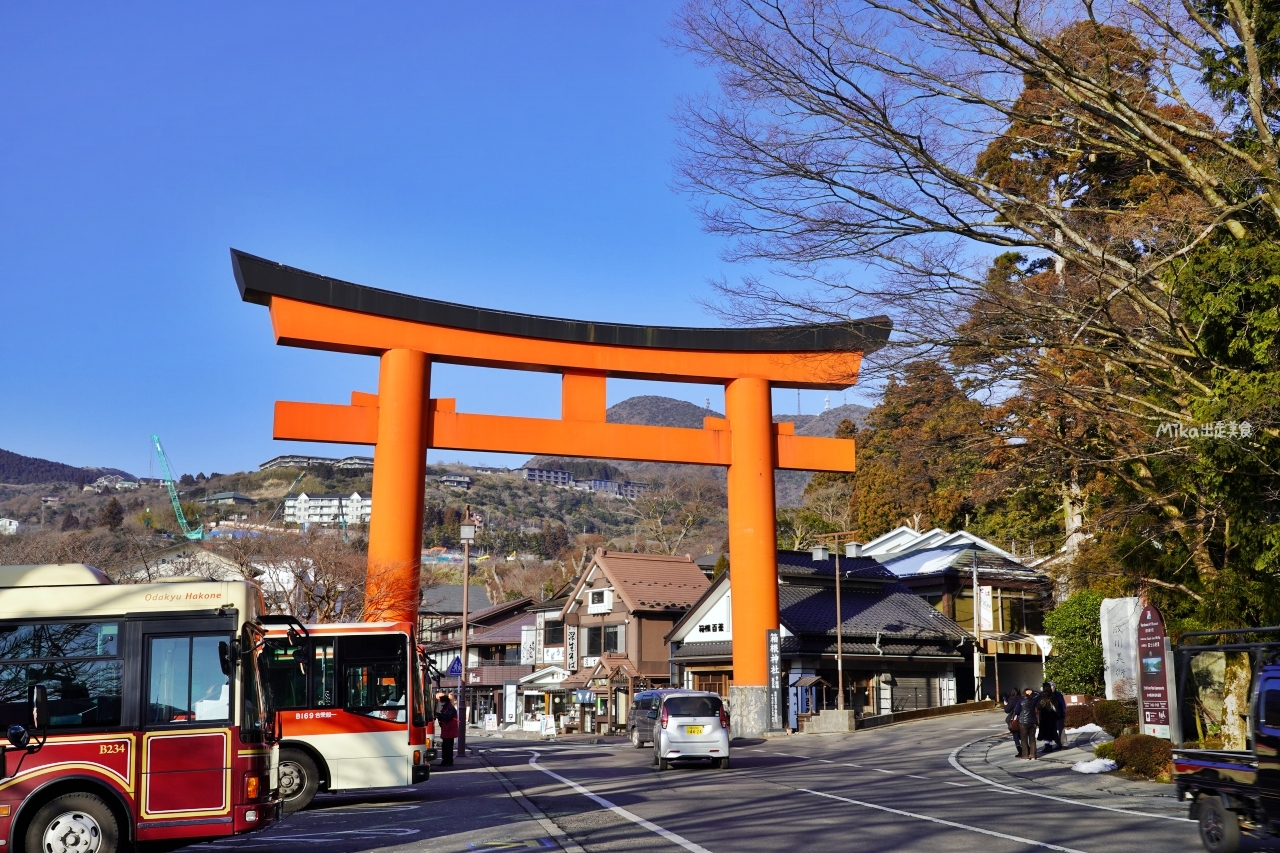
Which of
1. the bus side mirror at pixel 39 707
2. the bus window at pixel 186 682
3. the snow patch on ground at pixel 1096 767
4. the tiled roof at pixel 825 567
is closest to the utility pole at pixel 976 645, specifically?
the tiled roof at pixel 825 567

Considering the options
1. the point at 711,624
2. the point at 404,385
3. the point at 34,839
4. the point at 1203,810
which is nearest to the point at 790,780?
the point at 1203,810

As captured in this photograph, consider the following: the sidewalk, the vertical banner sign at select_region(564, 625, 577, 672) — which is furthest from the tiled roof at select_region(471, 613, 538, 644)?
the sidewalk

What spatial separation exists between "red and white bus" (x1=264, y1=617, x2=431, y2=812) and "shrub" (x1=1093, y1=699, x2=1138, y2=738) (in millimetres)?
14326

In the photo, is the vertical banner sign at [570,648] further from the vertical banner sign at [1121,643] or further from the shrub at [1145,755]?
the shrub at [1145,755]

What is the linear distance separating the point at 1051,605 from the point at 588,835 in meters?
39.0

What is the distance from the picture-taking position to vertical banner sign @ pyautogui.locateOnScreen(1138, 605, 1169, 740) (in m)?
18.0

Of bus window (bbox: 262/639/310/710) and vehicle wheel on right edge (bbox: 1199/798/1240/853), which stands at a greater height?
bus window (bbox: 262/639/310/710)

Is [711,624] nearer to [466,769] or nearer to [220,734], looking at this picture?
[466,769]

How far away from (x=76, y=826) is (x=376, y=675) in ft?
25.2

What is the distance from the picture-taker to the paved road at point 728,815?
1112cm

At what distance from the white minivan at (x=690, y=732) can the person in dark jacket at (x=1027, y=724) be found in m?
6.11

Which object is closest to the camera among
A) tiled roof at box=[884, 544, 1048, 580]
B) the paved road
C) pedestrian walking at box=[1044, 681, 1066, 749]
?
A: the paved road

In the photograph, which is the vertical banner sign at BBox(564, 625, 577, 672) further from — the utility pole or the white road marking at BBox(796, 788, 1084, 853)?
the white road marking at BBox(796, 788, 1084, 853)

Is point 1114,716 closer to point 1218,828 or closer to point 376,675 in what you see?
point 1218,828
